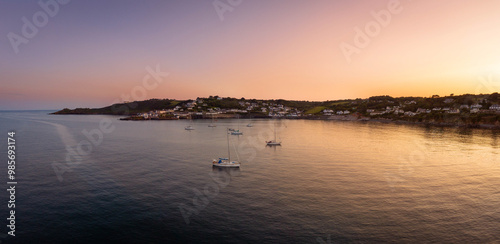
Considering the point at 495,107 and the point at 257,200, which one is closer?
the point at 257,200

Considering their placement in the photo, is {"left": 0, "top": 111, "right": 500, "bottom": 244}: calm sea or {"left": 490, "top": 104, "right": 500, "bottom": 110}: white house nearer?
{"left": 0, "top": 111, "right": 500, "bottom": 244}: calm sea

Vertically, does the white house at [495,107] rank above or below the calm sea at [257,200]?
above

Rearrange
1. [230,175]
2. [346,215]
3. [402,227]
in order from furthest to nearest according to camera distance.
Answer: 1. [230,175]
2. [346,215]
3. [402,227]

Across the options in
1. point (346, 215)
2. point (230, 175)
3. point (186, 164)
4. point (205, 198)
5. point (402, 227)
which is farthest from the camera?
point (186, 164)

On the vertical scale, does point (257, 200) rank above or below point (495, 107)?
below

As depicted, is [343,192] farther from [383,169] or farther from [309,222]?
[383,169]

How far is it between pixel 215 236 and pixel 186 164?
30.5m

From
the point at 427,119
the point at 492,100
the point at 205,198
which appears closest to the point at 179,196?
the point at 205,198

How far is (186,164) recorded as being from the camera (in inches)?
2084

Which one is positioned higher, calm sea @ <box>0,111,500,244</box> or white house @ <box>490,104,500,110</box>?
white house @ <box>490,104,500,110</box>

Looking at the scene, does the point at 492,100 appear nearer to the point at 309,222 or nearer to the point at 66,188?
the point at 309,222

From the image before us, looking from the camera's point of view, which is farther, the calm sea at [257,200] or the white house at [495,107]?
the white house at [495,107]

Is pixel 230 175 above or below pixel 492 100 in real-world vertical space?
below

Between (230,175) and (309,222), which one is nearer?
(309,222)
